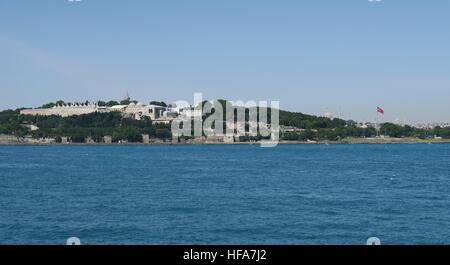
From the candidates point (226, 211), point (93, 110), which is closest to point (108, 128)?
point (93, 110)

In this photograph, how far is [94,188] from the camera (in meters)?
21.1

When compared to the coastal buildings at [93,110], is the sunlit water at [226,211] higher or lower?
lower

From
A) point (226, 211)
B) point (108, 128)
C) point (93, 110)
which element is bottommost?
point (226, 211)

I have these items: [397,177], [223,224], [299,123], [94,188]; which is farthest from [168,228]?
[299,123]

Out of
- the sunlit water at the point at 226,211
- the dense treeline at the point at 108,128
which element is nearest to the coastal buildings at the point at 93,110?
the dense treeline at the point at 108,128

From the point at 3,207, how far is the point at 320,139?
249 feet

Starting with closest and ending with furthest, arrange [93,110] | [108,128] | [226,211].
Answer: [226,211] → [93,110] → [108,128]

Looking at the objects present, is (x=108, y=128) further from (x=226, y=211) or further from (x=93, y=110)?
(x=226, y=211)

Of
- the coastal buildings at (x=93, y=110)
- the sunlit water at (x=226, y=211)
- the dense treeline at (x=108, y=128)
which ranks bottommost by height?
the sunlit water at (x=226, y=211)

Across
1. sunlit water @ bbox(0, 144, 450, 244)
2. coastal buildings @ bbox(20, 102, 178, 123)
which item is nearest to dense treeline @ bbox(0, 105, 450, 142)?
coastal buildings @ bbox(20, 102, 178, 123)

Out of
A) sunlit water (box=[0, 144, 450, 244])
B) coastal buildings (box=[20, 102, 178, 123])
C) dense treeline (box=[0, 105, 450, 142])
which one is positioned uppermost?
coastal buildings (box=[20, 102, 178, 123])

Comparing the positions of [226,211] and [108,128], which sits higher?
[108,128]

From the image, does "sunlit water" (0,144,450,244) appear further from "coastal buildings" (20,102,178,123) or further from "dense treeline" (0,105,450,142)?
"coastal buildings" (20,102,178,123)

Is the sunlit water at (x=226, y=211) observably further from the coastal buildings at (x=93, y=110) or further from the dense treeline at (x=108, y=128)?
the coastal buildings at (x=93, y=110)
